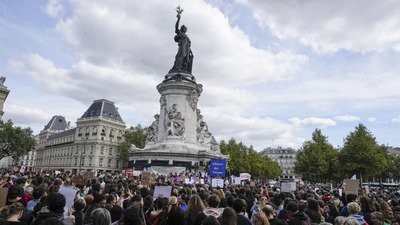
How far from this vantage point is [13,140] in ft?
216

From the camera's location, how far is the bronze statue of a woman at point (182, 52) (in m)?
48.9

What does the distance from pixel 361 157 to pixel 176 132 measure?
92.6ft

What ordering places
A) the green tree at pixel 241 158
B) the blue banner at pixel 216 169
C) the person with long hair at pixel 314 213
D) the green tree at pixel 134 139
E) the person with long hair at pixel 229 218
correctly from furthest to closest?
the green tree at pixel 134 139, the green tree at pixel 241 158, the blue banner at pixel 216 169, the person with long hair at pixel 314 213, the person with long hair at pixel 229 218

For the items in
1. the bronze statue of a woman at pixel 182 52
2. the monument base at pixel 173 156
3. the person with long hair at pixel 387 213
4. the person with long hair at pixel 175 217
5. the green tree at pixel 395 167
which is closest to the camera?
the person with long hair at pixel 175 217

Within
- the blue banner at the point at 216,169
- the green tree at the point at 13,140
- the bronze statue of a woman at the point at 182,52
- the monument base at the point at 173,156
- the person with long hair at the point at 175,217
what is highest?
the bronze statue of a woman at the point at 182,52

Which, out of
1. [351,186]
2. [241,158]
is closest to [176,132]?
[351,186]

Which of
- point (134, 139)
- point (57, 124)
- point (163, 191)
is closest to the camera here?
point (163, 191)

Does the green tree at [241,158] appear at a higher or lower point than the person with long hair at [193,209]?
higher

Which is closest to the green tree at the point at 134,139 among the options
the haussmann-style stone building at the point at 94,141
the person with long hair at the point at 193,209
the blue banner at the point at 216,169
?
the haussmann-style stone building at the point at 94,141

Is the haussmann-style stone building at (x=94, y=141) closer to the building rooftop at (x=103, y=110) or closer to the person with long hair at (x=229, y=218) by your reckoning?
the building rooftop at (x=103, y=110)

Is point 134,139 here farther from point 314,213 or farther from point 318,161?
point 314,213

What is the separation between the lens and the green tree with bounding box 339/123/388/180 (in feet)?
177

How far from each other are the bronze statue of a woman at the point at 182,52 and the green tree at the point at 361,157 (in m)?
27.1

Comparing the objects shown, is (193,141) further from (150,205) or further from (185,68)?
(150,205)
